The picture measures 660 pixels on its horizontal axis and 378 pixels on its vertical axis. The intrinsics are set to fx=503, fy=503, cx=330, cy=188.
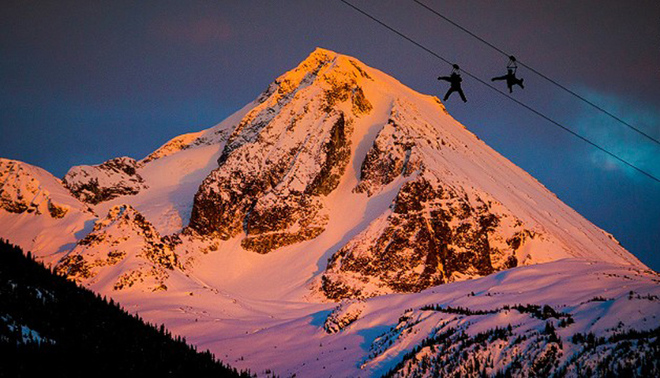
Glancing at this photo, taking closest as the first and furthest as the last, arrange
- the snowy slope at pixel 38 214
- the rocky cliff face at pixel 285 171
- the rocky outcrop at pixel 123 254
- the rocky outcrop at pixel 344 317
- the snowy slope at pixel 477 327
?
the snowy slope at pixel 477 327
the rocky outcrop at pixel 344 317
the rocky outcrop at pixel 123 254
the snowy slope at pixel 38 214
the rocky cliff face at pixel 285 171

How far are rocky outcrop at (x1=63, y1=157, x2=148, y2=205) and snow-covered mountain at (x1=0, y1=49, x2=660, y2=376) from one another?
0.74 metres

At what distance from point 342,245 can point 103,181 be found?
98300 mm

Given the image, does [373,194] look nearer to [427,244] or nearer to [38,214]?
[427,244]

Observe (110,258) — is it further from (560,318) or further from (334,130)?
(334,130)

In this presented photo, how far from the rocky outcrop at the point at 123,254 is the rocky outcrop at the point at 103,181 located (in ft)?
279

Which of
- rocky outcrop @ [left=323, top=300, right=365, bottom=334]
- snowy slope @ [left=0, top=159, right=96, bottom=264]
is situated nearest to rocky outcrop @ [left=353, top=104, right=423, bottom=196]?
snowy slope @ [left=0, top=159, right=96, bottom=264]

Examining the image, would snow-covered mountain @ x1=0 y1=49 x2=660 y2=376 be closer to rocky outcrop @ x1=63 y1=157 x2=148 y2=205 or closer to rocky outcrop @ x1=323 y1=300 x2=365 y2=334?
rocky outcrop @ x1=323 y1=300 x2=365 y2=334

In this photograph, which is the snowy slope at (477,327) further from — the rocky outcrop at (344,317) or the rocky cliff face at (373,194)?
the rocky cliff face at (373,194)

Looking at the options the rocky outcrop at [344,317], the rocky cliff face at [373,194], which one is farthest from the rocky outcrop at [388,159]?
the rocky outcrop at [344,317]

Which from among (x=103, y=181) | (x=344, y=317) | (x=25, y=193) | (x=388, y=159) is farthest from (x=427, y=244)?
(x=103, y=181)

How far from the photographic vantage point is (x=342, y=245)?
5295 inches

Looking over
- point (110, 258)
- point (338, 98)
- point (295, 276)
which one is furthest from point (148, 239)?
point (338, 98)

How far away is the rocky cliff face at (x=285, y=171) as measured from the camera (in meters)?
152

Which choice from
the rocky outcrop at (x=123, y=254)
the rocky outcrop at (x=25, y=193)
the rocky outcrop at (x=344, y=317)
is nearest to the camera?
the rocky outcrop at (x=344, y=317)
